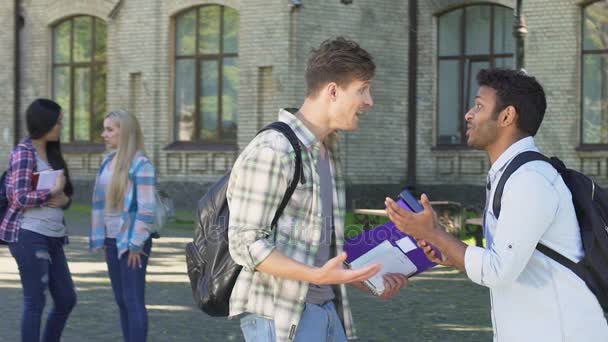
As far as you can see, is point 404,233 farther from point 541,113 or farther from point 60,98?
point 60,98

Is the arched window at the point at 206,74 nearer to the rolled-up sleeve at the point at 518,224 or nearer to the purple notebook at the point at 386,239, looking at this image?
the purple notebook at the point at 386,239

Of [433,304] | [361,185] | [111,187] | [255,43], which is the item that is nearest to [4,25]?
[255,43]

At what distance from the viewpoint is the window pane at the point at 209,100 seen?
25.9 m

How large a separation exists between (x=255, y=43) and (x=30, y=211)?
17443 millimetres

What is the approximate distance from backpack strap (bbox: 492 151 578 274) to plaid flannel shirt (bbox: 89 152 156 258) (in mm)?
3788

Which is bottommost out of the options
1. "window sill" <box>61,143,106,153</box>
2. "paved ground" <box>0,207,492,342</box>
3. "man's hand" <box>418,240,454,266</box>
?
"paved ground" <box>0,207,492,342</box>

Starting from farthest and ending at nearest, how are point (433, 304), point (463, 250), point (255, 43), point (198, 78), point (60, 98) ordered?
1. point (60, 98)
2. point (198, 78)
3. point (255, 43)
4. point (433, 304)
5. point (463, 250)

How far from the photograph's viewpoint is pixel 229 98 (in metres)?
25.6

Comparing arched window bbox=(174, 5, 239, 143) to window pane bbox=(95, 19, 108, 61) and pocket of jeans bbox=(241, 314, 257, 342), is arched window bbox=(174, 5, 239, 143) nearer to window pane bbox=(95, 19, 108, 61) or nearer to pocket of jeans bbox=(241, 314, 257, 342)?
window pane bbox=(95, 19, 108, 61)

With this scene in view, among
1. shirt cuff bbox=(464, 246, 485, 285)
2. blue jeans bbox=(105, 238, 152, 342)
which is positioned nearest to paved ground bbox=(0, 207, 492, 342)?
blue jeans bbox=(105, 238, 152, 342)

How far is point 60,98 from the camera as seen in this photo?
2889 cm

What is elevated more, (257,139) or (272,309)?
(257,139)

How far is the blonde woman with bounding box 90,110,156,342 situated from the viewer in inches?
288

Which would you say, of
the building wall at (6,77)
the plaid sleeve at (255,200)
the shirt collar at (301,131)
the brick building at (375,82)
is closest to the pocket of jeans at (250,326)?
the plaid sleeve at (255,200)
